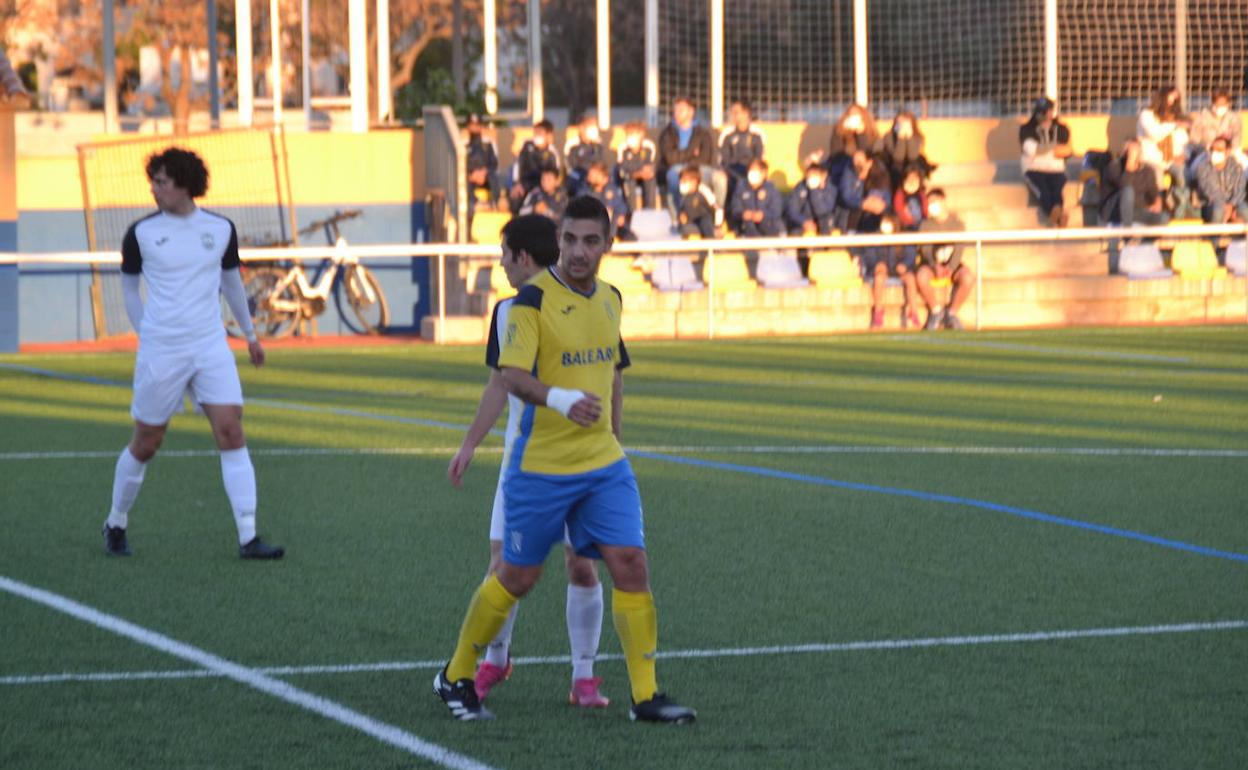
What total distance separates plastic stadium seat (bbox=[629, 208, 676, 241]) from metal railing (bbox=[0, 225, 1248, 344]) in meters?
0.28

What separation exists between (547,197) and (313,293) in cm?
309

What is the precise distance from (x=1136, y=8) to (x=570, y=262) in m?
27.2

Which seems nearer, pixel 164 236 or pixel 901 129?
pixel 164 236

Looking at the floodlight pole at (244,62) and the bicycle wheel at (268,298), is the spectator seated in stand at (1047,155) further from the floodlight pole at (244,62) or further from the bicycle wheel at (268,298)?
the floodlight pole at (244,62)

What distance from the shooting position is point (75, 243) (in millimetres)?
24969

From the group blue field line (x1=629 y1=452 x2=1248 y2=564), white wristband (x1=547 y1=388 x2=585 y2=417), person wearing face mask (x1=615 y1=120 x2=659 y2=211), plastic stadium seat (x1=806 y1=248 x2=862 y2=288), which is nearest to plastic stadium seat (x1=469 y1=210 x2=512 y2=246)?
person wearing face mask (x1=615 y1=120 x2=659 y2=211)

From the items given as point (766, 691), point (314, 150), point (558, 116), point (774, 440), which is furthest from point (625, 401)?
point (558, 116)

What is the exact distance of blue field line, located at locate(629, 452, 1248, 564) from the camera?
30.8ft

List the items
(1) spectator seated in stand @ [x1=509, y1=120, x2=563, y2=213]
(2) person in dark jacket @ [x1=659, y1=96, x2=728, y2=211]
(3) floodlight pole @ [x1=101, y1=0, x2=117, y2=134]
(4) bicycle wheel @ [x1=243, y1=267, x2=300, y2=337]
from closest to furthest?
(4) bicycle wheel @ [x1=243, y1=267, x2=300, y2=337] → (1) spectator seated in stand @ [x1=509, y1=120, x2=563, y2=213] → (2) person in dark jacket @ [x1=659, y1=96, x2=728, y2=211] → (3) floodlight pole @ [x1=101, y1=0, x2=117, y2=134]

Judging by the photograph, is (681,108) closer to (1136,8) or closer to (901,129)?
(901,129)

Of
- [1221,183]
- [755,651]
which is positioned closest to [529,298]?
[755,651]

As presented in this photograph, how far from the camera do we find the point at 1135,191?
25.4 meters

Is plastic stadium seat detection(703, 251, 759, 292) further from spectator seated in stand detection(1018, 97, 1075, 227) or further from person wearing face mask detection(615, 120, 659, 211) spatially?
spectator seated in stand detection(1018, 97, 1075, 227)

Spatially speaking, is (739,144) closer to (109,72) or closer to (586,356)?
(109,72)
